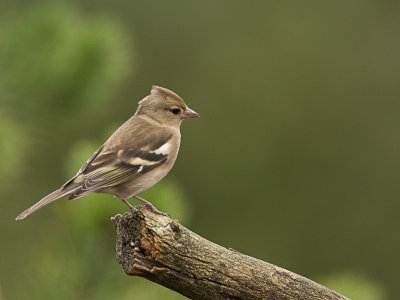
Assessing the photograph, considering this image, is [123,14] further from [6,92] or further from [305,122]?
[6,92]

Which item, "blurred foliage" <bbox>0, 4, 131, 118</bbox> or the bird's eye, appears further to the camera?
the bird's eye

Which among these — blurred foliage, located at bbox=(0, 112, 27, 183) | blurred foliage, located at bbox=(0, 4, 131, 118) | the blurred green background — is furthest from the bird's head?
the blurred green background

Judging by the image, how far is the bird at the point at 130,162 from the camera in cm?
530

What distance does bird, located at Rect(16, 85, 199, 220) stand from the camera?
5.30m

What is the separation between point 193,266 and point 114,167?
1494mm

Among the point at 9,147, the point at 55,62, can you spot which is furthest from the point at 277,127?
the point at 9,147

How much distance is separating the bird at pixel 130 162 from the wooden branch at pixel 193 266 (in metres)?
0.63

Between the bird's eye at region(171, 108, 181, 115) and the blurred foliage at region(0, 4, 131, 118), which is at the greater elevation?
the blurred foliage at region(0, 4, 131, 118)

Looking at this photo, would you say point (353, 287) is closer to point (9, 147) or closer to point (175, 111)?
point (175, 111)

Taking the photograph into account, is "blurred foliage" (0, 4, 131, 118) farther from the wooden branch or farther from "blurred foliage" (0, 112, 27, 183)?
the wooden branch

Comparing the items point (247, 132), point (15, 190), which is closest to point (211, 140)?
point (247, 132)

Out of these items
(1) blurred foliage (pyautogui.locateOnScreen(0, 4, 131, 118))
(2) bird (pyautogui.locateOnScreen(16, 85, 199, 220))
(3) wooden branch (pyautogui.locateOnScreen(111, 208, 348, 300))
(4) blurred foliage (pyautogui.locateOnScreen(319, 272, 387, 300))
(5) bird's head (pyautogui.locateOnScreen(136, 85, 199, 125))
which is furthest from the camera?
(5) bird's head (pyautogui.locateOnScreen(136, 85, 199, 125))

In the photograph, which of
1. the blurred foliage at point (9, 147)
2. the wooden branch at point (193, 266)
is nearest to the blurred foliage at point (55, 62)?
the blurred foliage at point (9, 147)

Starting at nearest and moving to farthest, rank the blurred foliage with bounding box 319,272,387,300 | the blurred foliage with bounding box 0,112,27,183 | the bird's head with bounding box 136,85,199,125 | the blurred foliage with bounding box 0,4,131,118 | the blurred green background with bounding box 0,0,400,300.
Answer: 1. the blurred foliage with bounding box 319,272,387,300
2. the blurred foliage with bounding box 0,112,27,183
3. the blurred foliage with bounding box 0,4,131,118
4. the bird's head with bounding box 136,85,199,125
5. the blurred green background with bounding box 0,0,400,300
